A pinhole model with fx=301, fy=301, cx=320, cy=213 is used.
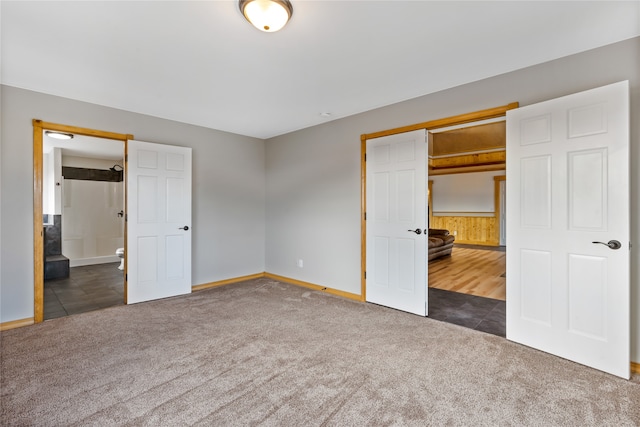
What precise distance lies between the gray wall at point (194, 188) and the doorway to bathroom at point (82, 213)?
1454 millimetres

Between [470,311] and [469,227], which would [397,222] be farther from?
[469,227]

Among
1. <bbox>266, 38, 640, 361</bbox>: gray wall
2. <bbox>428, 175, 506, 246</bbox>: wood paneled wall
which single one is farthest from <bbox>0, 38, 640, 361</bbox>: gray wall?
<bbox>428, 175, 506, 246</bbox>: wood paneled wall

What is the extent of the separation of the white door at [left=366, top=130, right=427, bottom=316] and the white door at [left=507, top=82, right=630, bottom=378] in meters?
0.89

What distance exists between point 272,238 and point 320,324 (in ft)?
7.73

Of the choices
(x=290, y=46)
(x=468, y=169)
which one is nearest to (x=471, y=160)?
(x=468, y=169)

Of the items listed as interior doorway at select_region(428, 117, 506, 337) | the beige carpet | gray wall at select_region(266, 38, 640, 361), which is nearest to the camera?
the beige carpet

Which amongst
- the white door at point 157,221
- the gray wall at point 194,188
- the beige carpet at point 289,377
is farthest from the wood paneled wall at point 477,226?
the white door at point 157,221

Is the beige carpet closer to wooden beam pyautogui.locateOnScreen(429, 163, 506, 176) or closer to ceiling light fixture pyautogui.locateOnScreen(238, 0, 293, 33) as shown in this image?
ceiling light fixture pyautogui.locateOnScreen(238, 0, 293, 33)

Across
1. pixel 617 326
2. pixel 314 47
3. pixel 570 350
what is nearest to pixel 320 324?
pixel 570 350

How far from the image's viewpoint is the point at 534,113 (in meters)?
2.53

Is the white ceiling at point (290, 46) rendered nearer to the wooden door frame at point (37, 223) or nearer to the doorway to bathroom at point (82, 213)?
the wooden door frame at point (37, 223)

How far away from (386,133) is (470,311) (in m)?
2.35

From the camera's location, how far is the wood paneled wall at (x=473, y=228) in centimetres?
972

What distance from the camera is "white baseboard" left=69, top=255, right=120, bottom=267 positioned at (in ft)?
20.8
